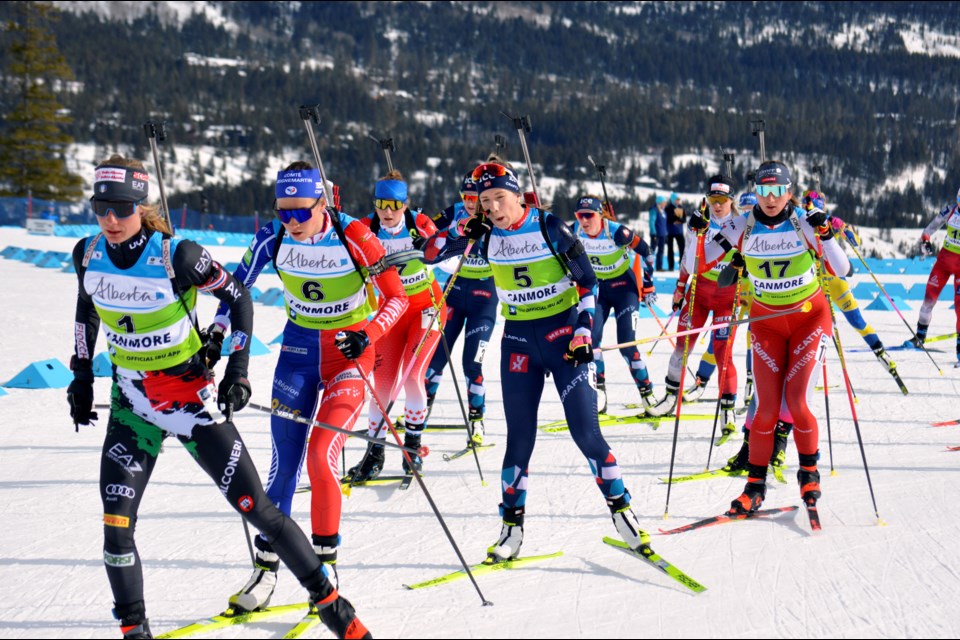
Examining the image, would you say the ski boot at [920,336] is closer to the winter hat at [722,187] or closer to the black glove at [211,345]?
the winter hat at [722,187]

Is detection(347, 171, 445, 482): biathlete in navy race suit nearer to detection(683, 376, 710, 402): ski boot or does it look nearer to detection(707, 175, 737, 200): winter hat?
detection(707, 175, 737, 200): winter hat

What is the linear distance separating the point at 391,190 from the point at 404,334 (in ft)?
3.93

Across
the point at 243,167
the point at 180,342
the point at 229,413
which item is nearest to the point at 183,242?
the point at 180,342

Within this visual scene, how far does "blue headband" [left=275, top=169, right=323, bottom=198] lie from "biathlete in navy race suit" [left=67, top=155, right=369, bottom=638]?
80cm

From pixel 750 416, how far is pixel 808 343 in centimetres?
154

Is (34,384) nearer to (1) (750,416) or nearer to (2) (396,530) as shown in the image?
(2) (396,530)

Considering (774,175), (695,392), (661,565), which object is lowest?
(695,392)

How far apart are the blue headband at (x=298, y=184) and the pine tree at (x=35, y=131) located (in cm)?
5712

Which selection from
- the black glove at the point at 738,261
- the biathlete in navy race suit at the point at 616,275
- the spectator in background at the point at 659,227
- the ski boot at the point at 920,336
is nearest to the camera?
the black glove at the point at 738,261

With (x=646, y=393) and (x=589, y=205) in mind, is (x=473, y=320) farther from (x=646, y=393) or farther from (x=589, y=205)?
(x=646, y=393)

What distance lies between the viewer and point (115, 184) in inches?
164

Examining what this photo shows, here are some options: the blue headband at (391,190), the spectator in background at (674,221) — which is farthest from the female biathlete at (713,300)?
the spectator in background at (674,221)

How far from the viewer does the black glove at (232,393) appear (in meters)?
4.14

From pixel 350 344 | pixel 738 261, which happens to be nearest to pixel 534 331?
pixel 350 344
